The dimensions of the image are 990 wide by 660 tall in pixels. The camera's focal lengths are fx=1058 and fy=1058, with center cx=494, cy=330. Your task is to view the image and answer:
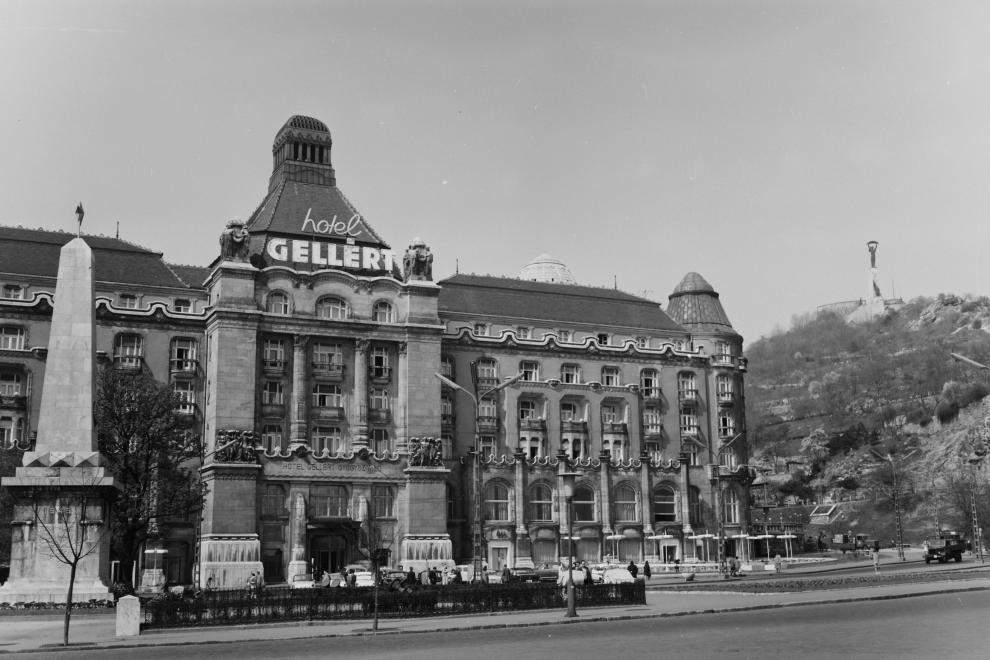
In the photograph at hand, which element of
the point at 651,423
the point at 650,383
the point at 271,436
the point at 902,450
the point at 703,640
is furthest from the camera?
the point at 902,450

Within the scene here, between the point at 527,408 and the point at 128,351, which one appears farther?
the point at 527,408

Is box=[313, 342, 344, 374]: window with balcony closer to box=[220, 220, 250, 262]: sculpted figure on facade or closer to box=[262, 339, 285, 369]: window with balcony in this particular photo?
box=[262, 339, 285, 369]: window with balcony

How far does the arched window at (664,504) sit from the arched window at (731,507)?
6.35 m

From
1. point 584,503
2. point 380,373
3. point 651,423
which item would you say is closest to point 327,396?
point 380,373

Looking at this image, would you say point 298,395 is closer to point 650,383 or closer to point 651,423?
point 651,423

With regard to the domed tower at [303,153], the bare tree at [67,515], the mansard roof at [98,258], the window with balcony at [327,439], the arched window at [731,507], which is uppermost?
the domed tower at [303,153]

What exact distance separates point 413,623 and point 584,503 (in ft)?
186

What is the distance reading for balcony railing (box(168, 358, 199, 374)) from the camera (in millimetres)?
83438

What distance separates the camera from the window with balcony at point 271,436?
272 feet

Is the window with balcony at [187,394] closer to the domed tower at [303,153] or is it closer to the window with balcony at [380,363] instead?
the window with balcony at [380,363]

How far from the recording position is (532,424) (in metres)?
96.4

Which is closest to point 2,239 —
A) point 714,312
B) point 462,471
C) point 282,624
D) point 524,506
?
point 462,471

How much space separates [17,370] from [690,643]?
65.4 meters

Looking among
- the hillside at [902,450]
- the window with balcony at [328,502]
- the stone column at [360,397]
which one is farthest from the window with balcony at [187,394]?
the hillside at [902,450]
